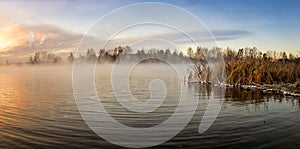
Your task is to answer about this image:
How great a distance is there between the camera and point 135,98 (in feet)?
85.0

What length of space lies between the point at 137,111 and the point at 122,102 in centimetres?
368

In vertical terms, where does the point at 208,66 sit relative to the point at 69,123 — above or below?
above

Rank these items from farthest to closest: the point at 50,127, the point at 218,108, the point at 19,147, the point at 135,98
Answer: the point at 135,98 < the point at 218,108 < the point at 50,127 < the point at 19,147

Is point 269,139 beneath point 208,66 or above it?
beneath

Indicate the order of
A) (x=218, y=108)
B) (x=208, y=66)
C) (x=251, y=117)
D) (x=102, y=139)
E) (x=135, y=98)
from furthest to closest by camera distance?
1. (x=208, y=66)
2. (x=135, y=98)
3. (x=218, y=108)
4. (x=251, y=117)
5. (x=102, y=139)

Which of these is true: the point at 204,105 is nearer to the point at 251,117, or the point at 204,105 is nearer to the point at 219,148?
the point at 251,117

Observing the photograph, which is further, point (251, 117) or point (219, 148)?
point (251, 117)

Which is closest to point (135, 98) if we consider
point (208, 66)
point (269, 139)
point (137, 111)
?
point (137, 111)

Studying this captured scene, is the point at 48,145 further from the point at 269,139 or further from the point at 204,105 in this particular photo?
the point at 204,105

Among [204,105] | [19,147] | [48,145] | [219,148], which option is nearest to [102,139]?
[48,145]

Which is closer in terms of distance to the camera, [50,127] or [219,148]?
[219,148]

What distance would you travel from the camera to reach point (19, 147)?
39.0ft

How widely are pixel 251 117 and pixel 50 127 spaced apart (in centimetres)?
1105

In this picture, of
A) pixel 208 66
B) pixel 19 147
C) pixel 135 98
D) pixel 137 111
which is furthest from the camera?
pixel 208 66
